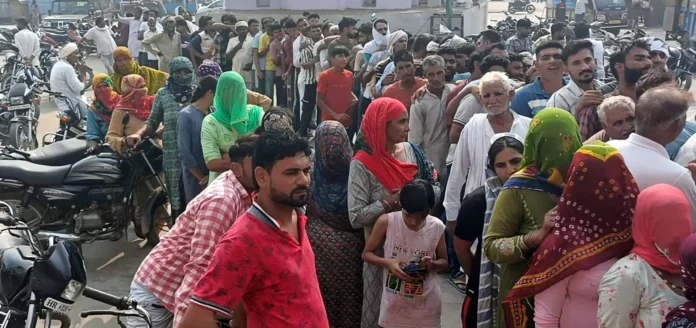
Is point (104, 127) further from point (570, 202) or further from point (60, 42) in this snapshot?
point (60, 42)

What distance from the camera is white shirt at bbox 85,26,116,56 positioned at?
49.0ft

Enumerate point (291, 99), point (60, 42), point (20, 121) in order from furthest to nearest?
1. point (60, 42)
2. point (291, 99)
3. point (20, 121)

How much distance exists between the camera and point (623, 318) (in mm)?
2406

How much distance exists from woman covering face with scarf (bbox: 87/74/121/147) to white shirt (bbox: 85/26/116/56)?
9006mm

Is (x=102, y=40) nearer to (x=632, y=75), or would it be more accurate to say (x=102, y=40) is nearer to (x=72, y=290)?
(x=632, y=75)

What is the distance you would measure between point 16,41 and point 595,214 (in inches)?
562

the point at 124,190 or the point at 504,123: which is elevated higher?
the point at 504,123

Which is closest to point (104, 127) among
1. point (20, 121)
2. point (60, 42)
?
point (20, 121)

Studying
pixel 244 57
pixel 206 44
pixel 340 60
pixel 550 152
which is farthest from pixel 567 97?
pixel 206 44

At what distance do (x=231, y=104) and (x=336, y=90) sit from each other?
10.3ft

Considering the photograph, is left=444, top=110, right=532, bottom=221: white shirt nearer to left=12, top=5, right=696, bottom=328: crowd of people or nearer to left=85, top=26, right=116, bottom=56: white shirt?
left=12, top=5, right=696, bottom=328: crowd of people

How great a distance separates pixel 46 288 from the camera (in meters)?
2.99

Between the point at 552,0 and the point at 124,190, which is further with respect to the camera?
the point at 552,0

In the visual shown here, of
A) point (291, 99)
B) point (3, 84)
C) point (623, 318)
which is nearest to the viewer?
point (623, 318)
